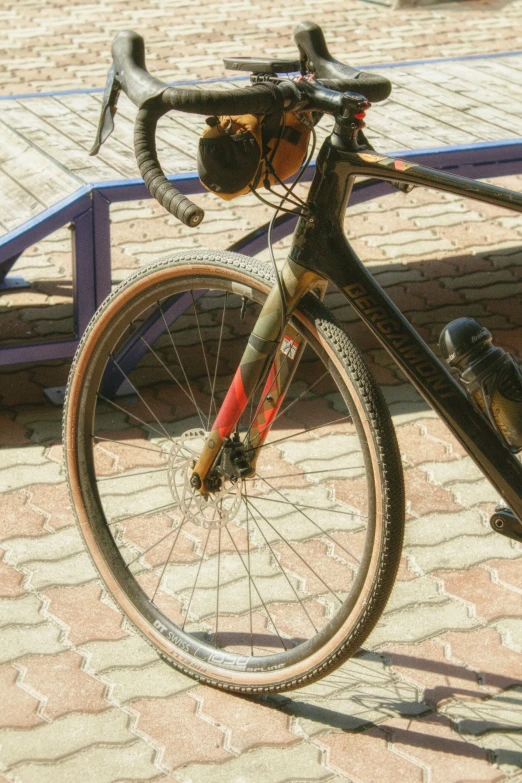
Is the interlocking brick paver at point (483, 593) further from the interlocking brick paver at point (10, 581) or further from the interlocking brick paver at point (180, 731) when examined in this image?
the interlocking brick paver at point (10, 581)

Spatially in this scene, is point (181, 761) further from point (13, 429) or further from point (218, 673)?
point (13, 429)

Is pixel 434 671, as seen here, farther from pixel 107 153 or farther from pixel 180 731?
pixel 107 153

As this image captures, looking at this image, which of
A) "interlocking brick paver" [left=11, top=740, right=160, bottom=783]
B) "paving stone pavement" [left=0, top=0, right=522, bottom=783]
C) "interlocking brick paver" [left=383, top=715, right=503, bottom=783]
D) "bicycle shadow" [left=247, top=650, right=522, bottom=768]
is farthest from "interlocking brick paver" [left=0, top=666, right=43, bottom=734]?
"interlocking brick paver" [left=383, top=715, right=503, bottom=783]

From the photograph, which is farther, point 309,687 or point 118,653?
point 118,653

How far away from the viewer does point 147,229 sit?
234 inches

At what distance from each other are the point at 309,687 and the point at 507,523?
0.78m

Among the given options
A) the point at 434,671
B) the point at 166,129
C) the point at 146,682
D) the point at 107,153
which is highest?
the point at 166,129

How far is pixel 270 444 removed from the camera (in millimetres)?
2900

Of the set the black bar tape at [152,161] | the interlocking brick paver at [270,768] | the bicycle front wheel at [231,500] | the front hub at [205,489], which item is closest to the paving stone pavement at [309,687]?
the interlocking brick paver at [270,768]

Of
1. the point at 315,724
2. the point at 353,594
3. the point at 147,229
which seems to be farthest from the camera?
the point at 147,229

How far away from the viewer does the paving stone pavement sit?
2625 millimetres

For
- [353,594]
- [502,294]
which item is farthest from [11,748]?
[502,294]

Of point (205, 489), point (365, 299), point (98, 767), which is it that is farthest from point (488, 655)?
point (365, 299)

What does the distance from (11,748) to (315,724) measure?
754mm
